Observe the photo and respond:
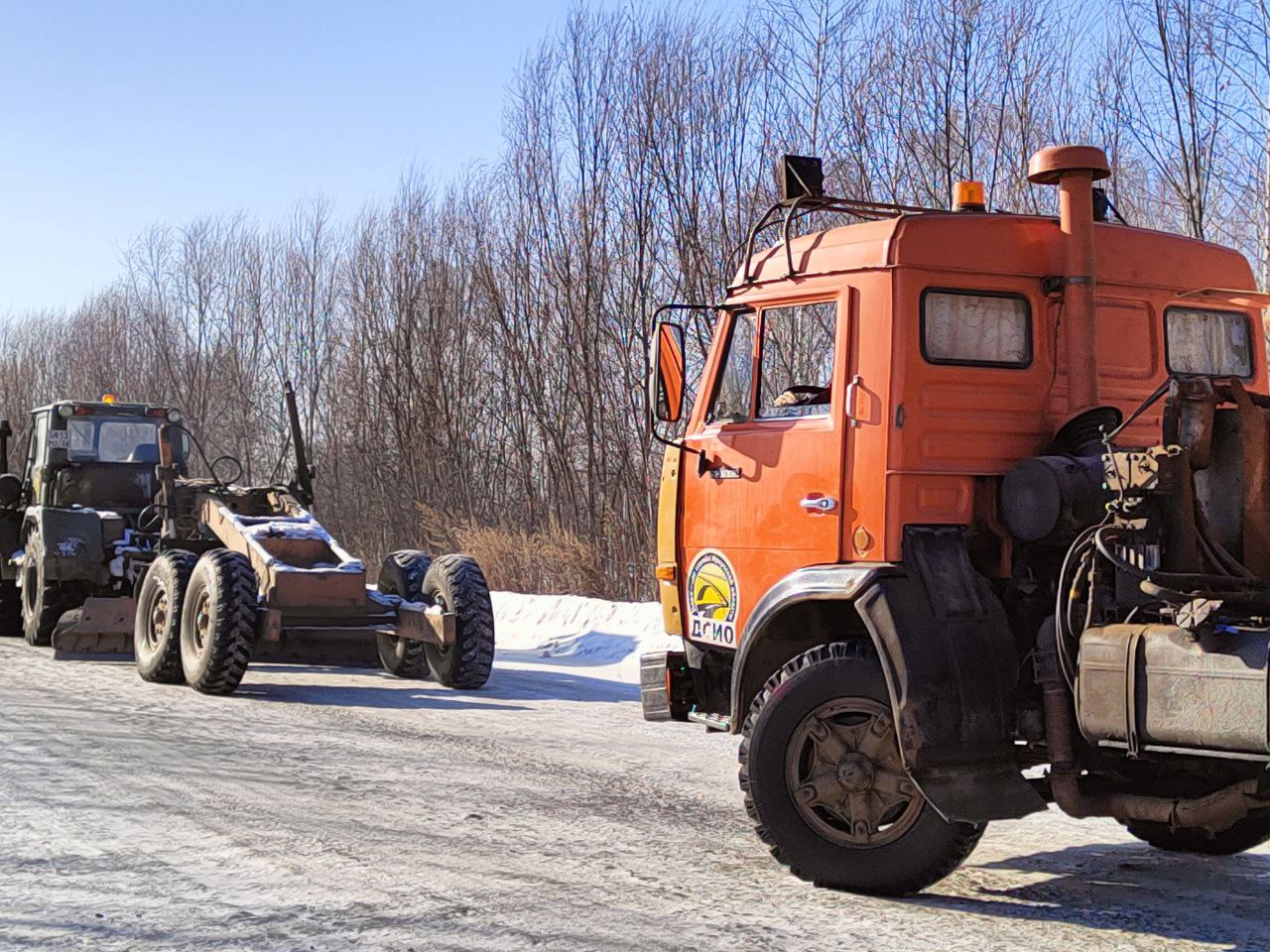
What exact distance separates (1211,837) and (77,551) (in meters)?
11.4

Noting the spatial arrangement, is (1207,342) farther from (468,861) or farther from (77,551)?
(77,551)

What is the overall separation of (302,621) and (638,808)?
18.6 feet

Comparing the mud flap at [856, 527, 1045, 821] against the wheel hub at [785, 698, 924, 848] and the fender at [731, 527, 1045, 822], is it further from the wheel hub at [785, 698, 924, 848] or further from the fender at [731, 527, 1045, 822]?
the wheel hub at [785, 698, 924, 848]

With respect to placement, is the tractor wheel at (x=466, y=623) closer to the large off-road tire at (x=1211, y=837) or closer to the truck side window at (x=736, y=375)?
the truck side window at (x=736, y=375)

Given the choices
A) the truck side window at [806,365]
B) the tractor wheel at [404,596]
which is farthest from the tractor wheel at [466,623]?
the truck side window at [806,365]

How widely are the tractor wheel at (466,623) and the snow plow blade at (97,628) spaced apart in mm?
3353

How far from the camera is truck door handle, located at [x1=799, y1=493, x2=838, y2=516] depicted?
19.6 ft

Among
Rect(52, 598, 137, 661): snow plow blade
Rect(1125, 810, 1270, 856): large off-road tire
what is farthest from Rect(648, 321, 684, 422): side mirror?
Rect(52, 598, 137, 661): snow plow blade

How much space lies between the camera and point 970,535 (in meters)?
5.89

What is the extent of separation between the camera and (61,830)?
6.40m

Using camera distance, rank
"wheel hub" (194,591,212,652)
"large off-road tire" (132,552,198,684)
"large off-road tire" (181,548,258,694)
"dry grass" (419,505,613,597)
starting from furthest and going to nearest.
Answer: "dry grass" (419,505,613,597) < "large off-road tire" (132,552,198,684) < "wheel hub" (194,591,212,652) < "large off-road tire" (181,548,258,694)

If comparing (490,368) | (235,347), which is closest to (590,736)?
(490,368)

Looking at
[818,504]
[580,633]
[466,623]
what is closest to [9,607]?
[580,633]

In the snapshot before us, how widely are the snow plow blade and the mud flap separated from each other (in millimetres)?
9824
